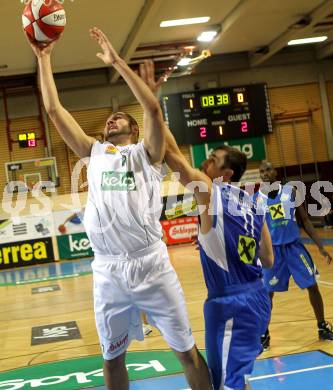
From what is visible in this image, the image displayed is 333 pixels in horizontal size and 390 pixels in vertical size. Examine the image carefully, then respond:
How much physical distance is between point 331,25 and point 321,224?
6.25m

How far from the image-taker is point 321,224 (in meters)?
19.4

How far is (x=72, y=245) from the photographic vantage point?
18.2 meters

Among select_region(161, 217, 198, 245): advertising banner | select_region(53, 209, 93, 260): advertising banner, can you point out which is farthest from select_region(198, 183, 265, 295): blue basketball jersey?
select_region(161, 217, 198, 245): advertising banner

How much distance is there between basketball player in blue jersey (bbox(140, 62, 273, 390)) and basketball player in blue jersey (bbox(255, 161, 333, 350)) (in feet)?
8.72

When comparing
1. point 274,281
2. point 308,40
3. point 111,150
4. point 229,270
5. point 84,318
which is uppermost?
point 308,40

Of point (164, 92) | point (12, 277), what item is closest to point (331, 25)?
point (164, 92)

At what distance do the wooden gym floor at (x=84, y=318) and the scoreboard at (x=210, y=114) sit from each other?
22.2ft

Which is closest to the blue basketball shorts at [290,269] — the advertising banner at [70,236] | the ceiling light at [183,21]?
the ceiling light at [183,21]

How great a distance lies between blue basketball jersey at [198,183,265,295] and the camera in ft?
10.3

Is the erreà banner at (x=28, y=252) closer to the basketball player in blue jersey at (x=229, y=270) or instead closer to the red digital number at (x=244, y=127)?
the red digital number at (x=244, y=127)

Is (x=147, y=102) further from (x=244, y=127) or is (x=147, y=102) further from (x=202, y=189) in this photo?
(x=244, y=127)

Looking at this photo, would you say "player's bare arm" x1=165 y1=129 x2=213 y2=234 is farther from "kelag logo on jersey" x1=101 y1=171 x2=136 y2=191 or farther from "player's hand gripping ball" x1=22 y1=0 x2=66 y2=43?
"player's hand gripping ball" x1=22 y1=0 x2=66 y2=43

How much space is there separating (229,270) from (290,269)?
3.00m

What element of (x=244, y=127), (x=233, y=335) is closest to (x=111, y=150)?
(x=233, y=335)
